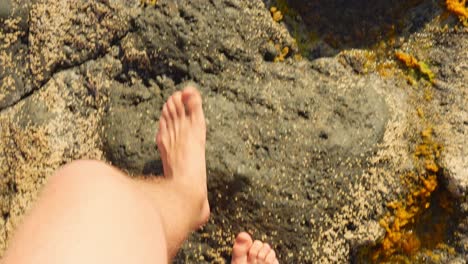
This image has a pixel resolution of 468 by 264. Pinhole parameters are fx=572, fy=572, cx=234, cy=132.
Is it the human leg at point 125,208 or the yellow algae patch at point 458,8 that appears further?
the yellow algae patch at point 458,8

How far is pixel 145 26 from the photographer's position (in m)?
2.05

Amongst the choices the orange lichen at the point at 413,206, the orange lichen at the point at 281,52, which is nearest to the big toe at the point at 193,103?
the orange lichen at the point at 281,52

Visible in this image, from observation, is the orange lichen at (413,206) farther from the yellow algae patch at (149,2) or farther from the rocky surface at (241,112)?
the yellow algae patch at (149,2)

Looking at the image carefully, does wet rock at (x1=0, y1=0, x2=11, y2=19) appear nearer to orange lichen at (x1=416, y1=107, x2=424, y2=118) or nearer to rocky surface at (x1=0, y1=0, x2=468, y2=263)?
rocky surface at (x1=0, y1=0, x2=468, y2=263)

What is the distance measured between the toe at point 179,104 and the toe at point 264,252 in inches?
21.3

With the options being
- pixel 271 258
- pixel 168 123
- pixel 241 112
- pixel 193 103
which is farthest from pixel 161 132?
pixel 271 258

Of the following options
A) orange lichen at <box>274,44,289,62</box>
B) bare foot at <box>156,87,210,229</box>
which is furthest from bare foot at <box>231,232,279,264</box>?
orange lichen at <box>274,44,289,62</box>

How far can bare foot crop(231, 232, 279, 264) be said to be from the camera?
1.98 m

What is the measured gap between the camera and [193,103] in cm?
198

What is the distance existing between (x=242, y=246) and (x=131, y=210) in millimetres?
569

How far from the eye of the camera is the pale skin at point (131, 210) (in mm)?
1385

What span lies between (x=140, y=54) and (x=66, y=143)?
0.42m

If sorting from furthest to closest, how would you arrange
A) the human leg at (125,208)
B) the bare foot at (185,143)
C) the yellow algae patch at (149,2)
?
the yellow algae patch at (149,2) → the bare foot at (185,143) → the human leg at (125,208)

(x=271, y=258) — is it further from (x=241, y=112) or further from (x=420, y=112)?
(x=420, y=112)
